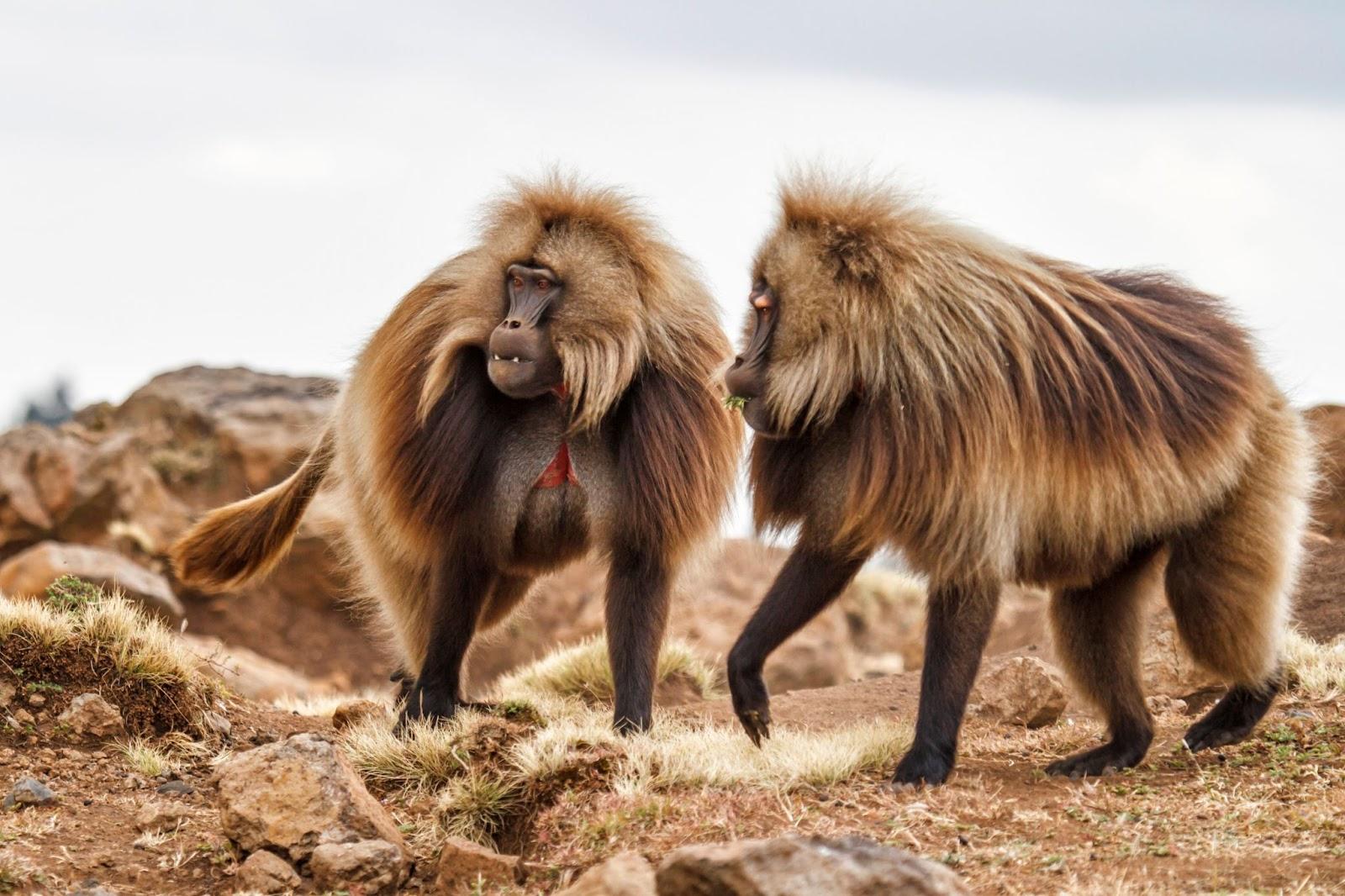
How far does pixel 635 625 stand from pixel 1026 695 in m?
1.98

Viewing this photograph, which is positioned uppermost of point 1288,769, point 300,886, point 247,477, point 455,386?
point 455,386

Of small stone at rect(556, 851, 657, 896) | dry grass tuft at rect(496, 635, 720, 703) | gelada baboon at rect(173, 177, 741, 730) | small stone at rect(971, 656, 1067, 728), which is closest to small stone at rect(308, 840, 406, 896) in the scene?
small stone at rect(556, 851, 657, 896)

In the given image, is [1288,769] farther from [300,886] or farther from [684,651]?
[684,651]

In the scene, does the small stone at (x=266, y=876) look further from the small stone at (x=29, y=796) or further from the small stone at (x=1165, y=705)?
the small stone at (x=1165, y=705)

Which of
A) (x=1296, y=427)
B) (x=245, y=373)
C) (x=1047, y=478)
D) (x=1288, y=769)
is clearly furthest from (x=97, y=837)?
(x=245, y=373)

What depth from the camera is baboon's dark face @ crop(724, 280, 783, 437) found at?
5227mm

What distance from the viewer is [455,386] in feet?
19.9

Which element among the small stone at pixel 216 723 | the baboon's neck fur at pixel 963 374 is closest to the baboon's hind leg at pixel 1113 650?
the baboon's neck fur at pixel 963 374

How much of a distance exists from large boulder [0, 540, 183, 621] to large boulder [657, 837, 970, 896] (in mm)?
8986

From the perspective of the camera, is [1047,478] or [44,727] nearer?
[1047,478]

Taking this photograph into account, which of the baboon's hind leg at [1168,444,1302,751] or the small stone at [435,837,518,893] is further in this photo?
the baboon's hind leg at [1168,444,1302,751]

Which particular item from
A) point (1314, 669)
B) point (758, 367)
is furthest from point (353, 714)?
point (1314, 669)

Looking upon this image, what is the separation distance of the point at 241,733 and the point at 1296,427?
13.9 ft

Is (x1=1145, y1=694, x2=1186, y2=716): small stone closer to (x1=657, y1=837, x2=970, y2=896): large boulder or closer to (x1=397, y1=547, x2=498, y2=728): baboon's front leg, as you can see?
(x1=397, y1=547, x2=498, y2=728): baboon's front leg
